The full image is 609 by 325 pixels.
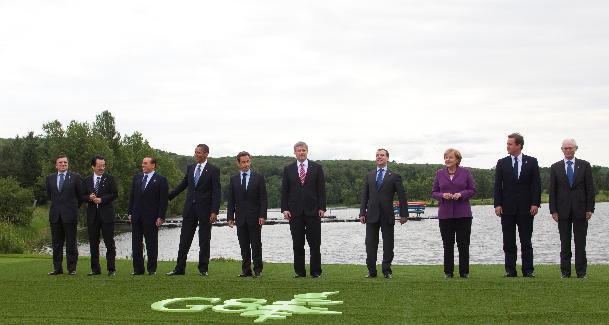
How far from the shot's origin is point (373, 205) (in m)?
11.8

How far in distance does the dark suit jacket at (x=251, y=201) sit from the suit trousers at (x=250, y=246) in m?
0.11

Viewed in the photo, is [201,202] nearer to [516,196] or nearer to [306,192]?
[306,192]

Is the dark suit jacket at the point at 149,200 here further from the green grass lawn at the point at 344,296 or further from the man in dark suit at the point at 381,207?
the man in dark suit at the point at 381,207

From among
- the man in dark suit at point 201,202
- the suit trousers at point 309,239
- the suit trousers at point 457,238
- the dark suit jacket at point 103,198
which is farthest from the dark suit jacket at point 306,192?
the dark suit jacket at point 103,198

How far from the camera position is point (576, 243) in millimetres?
10961

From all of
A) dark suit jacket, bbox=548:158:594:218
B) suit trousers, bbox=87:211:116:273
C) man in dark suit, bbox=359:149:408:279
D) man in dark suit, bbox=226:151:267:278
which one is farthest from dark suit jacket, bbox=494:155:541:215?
suit trousers, bbox=87:211:116:273

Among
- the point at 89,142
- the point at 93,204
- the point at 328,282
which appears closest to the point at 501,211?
the point at 328,282

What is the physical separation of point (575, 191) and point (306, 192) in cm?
442

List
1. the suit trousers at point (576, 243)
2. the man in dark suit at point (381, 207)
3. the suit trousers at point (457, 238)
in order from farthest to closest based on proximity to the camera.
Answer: the man in dark suit at point (381, 207) → the suit trousers at point (457, 238) → the suit trousers at point (576, 243)

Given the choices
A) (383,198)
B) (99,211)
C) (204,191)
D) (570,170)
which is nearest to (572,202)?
(570,170)

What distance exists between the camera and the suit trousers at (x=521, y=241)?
36.2 feet

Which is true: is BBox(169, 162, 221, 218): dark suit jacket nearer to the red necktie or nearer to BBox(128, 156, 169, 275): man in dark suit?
BBox(128, 156, 169, 275): man in dark suit

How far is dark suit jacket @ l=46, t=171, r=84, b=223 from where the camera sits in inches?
505

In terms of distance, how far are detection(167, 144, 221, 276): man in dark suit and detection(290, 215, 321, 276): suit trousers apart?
152 cm
